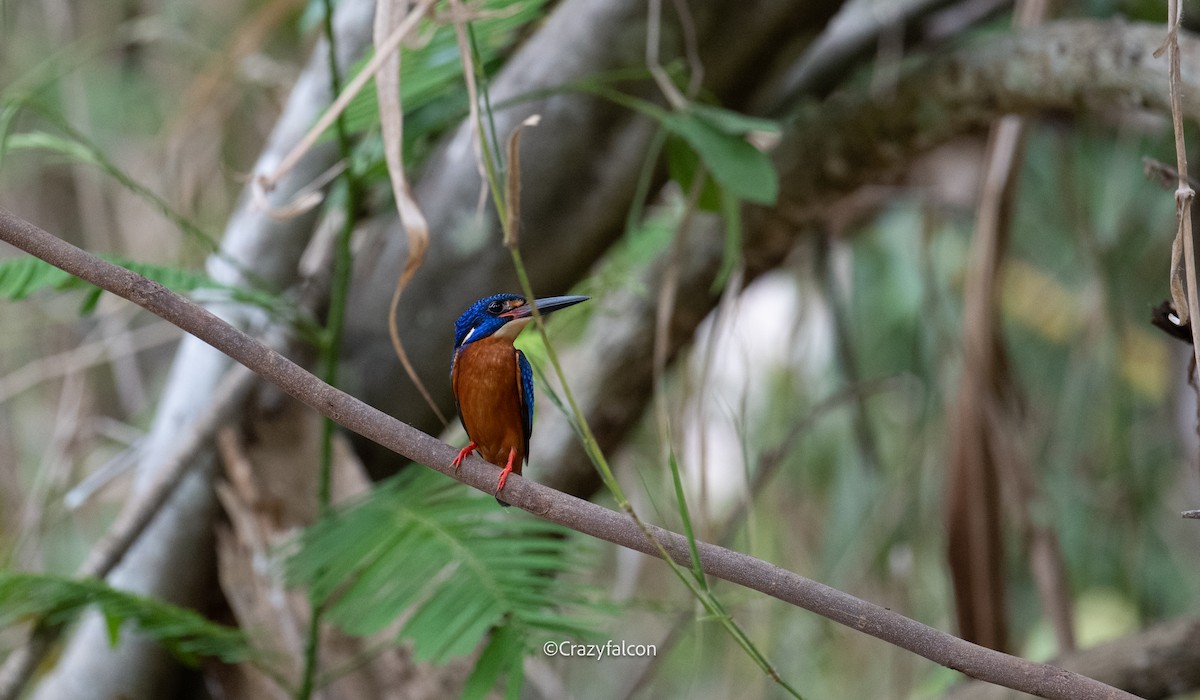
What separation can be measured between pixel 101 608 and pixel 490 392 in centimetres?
87

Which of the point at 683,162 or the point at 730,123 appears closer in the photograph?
the point at 730,123

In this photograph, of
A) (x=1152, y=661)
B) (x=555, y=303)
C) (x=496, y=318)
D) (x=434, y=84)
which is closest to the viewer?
(x=555, y=303)

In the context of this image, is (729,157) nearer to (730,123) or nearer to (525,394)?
(730,123)

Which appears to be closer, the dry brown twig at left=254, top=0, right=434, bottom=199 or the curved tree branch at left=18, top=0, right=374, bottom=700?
the dry brown twig at left=254, top=0, right=434, bottom=199

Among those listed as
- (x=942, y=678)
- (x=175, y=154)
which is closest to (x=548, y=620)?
(x=942, y=678)

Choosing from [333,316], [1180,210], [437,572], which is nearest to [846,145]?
[333,316]

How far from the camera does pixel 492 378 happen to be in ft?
6.29

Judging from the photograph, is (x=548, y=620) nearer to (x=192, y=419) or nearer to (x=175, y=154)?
(x=192, y=419)

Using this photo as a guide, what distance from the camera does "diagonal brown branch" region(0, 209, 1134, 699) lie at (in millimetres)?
1099

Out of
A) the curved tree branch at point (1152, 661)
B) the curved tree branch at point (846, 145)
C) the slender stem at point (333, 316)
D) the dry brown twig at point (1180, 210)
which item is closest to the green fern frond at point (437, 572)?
the slender stem at point (333, 316)

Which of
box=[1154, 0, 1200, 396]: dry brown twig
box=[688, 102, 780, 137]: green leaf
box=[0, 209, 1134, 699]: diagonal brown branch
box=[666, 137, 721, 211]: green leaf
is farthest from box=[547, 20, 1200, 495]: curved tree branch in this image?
box=[0, 209, 1134, 699]: diagonal brown branch

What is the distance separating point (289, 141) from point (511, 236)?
1.90m

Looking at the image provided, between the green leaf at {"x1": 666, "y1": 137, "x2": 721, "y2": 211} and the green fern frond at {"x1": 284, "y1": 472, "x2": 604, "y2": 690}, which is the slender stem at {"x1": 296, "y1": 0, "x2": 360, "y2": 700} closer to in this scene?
the green fern frond at {"x1": 284, "y1": 472, "x2": 604, "y2": 690}

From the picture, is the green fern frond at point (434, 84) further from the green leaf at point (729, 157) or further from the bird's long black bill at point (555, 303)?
the bird's long black bill at point (555, 303)
